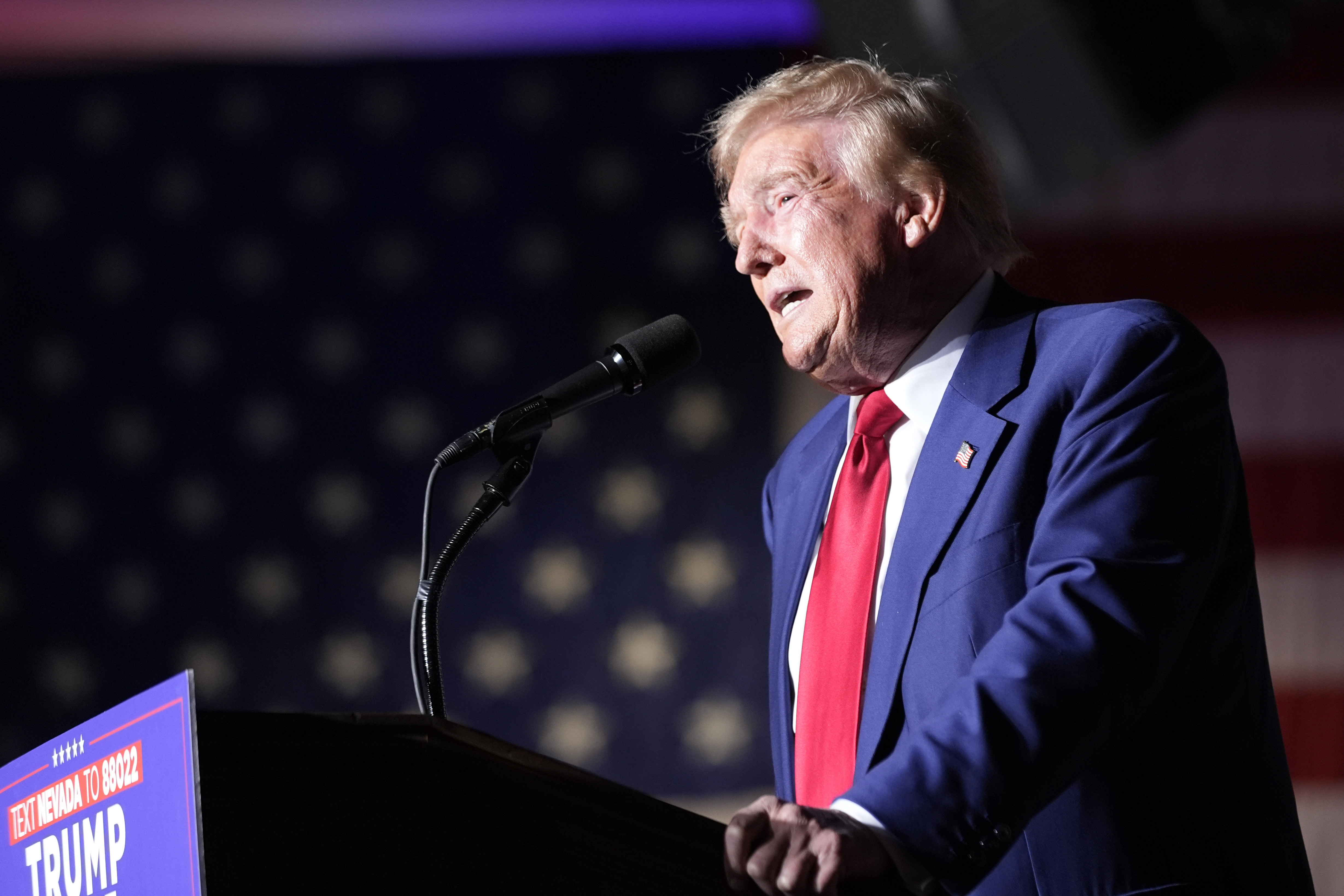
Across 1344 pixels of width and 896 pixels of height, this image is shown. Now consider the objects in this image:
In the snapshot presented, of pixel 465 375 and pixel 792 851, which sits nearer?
pixel 792 851

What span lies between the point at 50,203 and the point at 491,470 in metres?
1.52

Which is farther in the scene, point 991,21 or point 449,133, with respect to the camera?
point 449,133

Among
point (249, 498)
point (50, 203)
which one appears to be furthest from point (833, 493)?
point (50, 203)

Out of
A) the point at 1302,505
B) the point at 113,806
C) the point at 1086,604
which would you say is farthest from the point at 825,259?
the point at 1302,505

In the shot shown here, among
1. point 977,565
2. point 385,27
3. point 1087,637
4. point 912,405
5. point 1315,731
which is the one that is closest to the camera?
point 1087,637

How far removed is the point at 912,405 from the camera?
1494 millimetres

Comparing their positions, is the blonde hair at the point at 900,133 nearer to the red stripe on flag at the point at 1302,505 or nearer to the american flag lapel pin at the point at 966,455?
the american flag lapel pin at the point at 966,455

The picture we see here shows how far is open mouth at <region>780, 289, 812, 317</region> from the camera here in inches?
62.2

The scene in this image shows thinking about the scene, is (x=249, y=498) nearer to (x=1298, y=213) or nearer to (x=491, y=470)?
(x=491, y=470)

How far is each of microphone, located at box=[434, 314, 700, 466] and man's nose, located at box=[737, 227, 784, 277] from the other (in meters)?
0.21

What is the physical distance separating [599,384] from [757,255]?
0.36 meters

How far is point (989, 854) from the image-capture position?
3.13 feet

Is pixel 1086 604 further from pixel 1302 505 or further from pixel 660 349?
pixel 1302 505

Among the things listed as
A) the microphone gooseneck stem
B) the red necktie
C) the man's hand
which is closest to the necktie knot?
the red necktie
